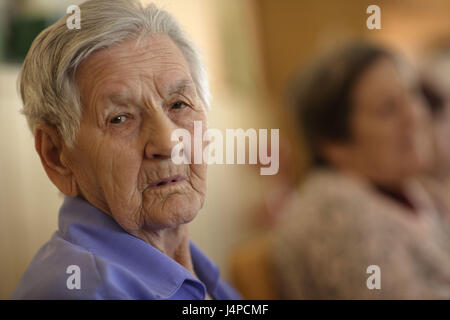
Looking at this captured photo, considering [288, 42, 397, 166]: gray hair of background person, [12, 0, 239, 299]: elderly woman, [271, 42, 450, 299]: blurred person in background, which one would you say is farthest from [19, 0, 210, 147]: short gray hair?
[288, 42, 397, 166]: gray hair of background person

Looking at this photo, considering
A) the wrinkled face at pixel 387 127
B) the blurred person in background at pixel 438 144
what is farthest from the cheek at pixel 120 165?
the blurred person in background at pixel 438 144

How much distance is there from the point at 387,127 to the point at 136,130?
849mm

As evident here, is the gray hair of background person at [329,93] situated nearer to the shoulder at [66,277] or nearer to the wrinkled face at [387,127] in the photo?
the wrinkled face at [387,127]

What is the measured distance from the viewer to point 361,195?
116cm

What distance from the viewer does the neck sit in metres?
0.48

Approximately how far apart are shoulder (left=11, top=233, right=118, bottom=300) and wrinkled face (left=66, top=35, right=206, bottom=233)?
0.05 m

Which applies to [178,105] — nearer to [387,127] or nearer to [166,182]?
[166,182]

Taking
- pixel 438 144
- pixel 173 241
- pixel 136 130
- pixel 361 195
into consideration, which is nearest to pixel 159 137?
pixel 136 130

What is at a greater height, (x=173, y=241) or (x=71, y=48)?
(x=71, y=48)

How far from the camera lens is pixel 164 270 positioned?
1.60 ft

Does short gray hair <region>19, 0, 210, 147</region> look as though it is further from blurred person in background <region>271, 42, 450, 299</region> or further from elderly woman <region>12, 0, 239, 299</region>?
blurred person in background <region>271, 42, 450, 299</region>

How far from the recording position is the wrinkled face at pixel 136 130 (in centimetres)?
44

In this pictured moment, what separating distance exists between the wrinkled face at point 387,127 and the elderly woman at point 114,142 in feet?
2.45
